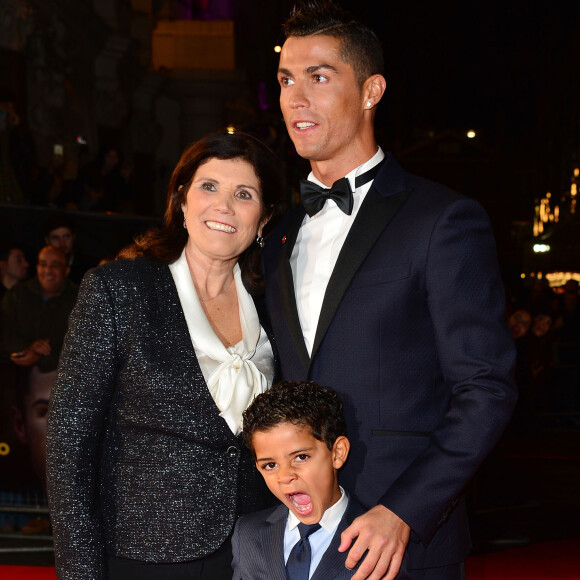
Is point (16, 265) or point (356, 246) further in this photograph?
point (16, 265)

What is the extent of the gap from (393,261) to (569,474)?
6978 mm

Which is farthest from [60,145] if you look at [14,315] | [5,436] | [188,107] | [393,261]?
[393,261]

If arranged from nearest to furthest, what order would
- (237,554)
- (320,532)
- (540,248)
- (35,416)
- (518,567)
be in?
(320,532) < (237,554) < (518,567) < (35,416) < (540,248)

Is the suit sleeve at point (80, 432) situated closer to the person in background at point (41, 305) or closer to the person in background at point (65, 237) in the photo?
the person in background at point (41, 305)

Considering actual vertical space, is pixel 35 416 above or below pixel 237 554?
below

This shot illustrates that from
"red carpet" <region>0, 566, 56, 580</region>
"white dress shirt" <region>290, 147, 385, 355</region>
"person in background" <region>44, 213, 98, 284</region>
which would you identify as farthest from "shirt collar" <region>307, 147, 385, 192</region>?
"person in background" <region>44, 213, 98, 284</region>

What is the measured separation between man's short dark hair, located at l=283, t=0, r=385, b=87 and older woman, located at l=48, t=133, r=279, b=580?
22.6 inches

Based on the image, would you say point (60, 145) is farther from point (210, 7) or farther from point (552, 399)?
point (210, 7)

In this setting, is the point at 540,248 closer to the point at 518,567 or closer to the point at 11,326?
the point at 518,567

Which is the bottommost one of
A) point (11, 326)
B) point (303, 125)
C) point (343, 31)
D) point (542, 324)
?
point (542, 324)

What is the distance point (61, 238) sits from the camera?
6.37 m

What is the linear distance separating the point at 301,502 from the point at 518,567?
322 cm

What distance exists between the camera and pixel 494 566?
16.5 ft

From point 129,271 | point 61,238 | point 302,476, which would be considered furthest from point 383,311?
point 61,238
